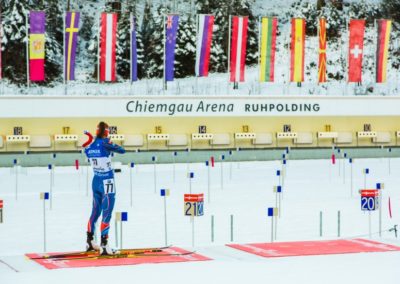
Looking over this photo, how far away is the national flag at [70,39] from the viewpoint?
37.7 meters

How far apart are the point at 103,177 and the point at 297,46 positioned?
90.4 feet

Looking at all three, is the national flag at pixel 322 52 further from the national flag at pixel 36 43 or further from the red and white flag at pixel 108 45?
the national flag at pixel 36 43

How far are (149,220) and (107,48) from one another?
20215 millimetres

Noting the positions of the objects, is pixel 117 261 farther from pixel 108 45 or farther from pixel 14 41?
pixel 14 41

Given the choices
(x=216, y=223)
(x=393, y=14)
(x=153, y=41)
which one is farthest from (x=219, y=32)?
(x=216, y=223)

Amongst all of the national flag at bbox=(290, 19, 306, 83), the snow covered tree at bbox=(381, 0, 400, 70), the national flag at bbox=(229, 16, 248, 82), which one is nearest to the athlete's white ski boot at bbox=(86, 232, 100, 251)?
the national flag at bbox=(229, 16, 248, 82)

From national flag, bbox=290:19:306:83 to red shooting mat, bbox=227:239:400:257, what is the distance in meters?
25.7

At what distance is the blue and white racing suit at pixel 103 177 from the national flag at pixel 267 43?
87.7 ft

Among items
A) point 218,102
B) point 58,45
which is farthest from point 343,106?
point 58,45

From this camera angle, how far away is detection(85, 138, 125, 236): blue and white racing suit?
42.7ft

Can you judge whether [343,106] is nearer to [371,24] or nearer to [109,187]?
[371,24]

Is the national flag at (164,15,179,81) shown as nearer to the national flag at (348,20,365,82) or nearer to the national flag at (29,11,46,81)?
the national flag at (29,11,46,81)

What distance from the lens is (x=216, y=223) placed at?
17.9 m

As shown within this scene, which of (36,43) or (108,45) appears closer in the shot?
(36,43)
